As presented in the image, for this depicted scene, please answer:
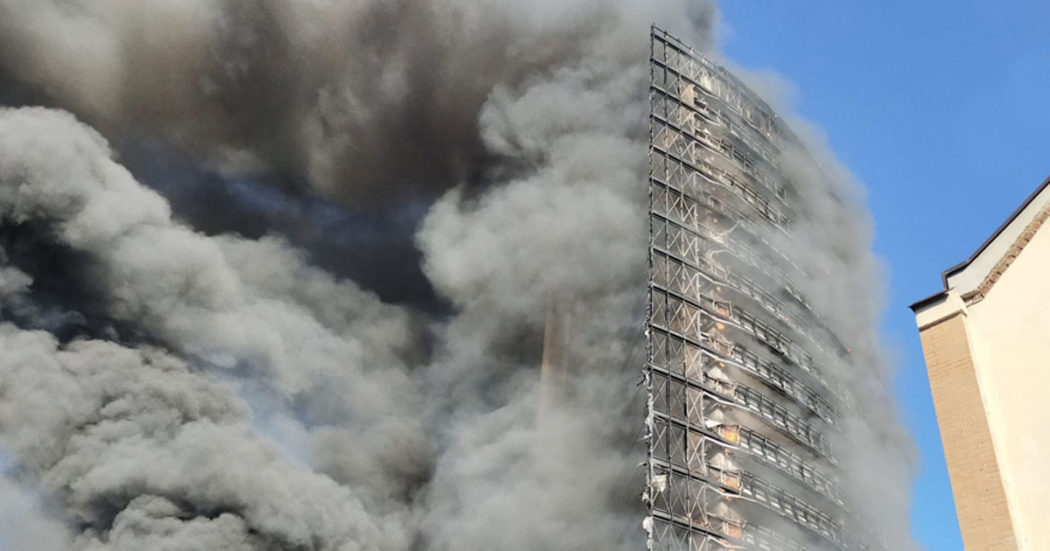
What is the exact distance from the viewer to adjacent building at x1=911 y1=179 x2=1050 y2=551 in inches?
260

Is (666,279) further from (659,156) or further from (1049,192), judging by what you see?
(1049,192)

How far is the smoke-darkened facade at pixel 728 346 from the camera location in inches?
774

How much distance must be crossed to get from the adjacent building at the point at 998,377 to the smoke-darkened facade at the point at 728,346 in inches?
442

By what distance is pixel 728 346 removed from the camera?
2225 centimetres

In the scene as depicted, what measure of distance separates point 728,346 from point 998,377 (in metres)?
15.2

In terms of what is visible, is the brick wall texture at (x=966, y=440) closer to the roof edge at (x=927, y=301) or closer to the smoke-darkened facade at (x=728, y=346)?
the roof edge at (x=927, y=301)

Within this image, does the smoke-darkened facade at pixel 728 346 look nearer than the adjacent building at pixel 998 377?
No

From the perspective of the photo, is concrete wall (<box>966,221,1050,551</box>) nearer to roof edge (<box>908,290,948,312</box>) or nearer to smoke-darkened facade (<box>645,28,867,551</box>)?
roof edge (<box>908,290,948,312</box>)

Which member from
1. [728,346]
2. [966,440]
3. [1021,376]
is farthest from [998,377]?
[728,346]

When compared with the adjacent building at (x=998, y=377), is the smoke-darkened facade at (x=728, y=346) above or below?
above

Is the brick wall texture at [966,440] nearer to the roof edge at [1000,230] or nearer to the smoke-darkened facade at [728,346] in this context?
the roof edge at [1000,230]

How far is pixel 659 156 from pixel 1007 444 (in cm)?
1841

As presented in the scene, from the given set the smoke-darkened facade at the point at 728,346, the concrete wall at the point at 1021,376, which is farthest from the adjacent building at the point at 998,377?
the smoke-darkened facade at the point at 728,346

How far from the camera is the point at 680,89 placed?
26.3 m
